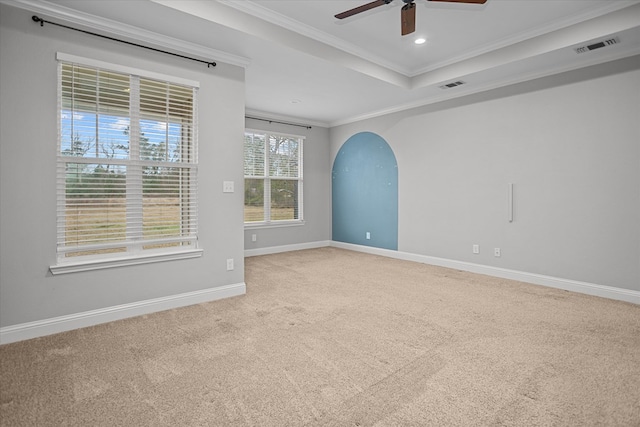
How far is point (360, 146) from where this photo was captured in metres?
6.40

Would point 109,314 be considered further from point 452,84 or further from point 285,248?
point 452,84

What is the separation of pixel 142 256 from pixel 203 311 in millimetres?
759

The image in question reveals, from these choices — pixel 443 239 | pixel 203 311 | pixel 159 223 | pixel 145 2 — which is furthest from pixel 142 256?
pixel 443 239

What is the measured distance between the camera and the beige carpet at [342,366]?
66.0 inches

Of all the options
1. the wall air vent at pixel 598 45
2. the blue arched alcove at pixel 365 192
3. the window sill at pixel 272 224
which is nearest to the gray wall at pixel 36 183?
the window sill at pixel 272 224

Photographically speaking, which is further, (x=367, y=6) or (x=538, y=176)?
(x=538, y=176)

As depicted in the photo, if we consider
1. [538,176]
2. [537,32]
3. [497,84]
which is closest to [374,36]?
[537,32]

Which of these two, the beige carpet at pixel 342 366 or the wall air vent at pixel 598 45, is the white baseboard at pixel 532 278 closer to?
the beige carpet at pixel 342 366

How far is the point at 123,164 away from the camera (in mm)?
2973

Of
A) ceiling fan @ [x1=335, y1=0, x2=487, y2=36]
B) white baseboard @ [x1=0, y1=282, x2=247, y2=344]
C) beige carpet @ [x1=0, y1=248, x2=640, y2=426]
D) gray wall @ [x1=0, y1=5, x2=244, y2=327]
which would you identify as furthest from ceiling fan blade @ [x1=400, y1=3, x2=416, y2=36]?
white baseboard @ [x1=0, y1=282, x2=247, y2=344]

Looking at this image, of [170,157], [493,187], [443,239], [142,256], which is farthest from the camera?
[443,239]

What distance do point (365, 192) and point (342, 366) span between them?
4476 mm

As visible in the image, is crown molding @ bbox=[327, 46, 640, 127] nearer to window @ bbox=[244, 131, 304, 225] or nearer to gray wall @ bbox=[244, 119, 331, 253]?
gray wall @ bbox=[244, 119, 331, 253]

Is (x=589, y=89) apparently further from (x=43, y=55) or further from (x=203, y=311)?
(x=43, y=55)
